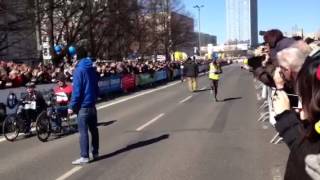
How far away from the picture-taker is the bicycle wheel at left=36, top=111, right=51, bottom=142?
43.5 feet

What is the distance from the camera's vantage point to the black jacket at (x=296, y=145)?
8.01ft

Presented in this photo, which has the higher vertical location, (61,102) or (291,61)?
(291,61)

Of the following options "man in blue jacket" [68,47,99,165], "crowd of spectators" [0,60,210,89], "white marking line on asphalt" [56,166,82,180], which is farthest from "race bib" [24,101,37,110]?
"white marking line on asphalt" [56,166,82,180]

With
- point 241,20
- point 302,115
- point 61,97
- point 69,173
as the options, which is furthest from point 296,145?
point 241,20

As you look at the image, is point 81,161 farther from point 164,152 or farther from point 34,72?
point 34,72

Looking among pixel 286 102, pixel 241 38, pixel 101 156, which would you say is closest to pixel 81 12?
pixel 101 156

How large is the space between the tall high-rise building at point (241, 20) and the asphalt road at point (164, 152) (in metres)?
134

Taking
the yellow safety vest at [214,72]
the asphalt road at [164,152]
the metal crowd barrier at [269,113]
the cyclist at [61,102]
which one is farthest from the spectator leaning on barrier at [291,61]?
the yellow safety vest at [214,72]

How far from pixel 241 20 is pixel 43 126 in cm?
15751

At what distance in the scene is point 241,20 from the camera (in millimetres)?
167875

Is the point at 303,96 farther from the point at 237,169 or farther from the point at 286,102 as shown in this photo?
the point at 237,169

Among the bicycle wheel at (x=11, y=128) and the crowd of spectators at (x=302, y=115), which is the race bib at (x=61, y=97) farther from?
the crowd of spectators at (x=302, y=115)

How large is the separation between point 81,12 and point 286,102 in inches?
1599

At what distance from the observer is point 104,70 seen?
31.0 metres
